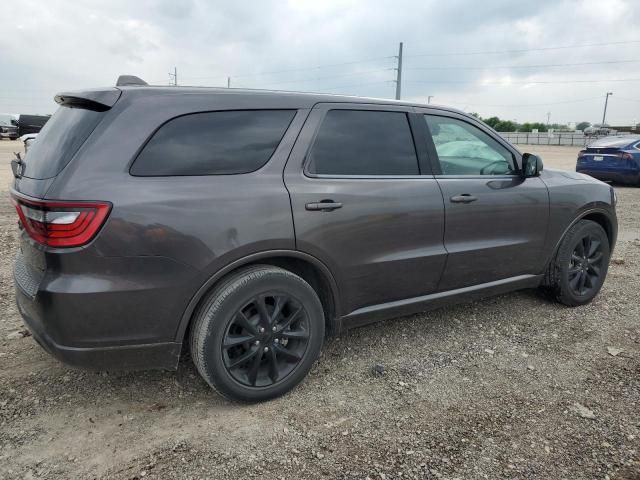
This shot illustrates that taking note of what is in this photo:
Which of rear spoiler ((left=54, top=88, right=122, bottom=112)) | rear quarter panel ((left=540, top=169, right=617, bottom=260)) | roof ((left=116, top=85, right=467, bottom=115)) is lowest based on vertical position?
rear quarter panel ((left=540, top=169, right=617, bottom=260))

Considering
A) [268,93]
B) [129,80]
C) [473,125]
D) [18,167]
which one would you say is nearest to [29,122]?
[18,167]

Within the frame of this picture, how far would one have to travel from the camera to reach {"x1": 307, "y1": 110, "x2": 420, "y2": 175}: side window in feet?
9.80

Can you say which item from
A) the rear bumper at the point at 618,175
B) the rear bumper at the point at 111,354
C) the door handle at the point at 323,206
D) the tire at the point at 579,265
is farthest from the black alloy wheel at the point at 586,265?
the rear bumper at the point at 618,175

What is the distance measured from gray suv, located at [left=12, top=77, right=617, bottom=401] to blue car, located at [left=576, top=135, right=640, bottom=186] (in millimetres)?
10924

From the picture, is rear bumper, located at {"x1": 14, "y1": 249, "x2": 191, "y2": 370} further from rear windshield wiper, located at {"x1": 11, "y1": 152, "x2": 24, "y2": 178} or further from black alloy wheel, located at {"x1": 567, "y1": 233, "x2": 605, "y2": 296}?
black alloy wheel, located at {"x1": 567, "y1": 233, "x2": 605, "y2": 296}

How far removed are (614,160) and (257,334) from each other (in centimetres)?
1294

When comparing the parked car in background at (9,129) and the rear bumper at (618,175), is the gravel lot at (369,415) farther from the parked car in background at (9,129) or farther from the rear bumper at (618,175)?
the parked car in background at (9,129)

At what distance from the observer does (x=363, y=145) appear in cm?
316

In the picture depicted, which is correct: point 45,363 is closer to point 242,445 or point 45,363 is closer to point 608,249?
point 242,445

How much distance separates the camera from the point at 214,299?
102 inches

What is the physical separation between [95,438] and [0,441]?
450 millimetres

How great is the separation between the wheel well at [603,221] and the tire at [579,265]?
0.07m

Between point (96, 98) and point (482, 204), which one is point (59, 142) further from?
point (482, 204)

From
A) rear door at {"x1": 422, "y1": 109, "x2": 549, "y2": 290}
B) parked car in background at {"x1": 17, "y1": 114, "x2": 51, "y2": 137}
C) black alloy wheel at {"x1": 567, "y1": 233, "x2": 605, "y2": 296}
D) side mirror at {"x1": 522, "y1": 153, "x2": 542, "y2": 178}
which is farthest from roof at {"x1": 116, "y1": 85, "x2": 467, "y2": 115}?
parked car in background at {"x1": 17, "y1": 114, "x2": 51, "y2": 137}
